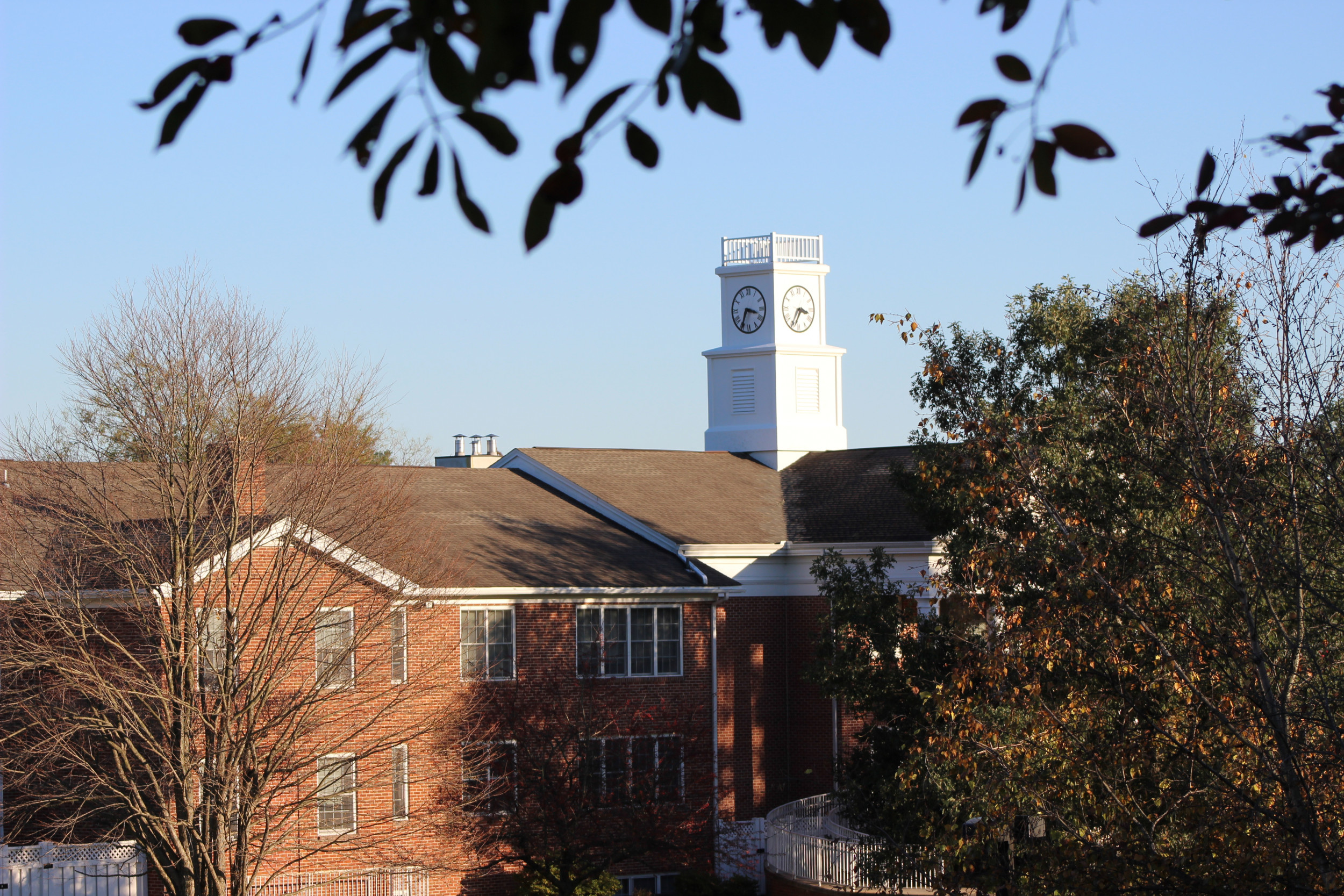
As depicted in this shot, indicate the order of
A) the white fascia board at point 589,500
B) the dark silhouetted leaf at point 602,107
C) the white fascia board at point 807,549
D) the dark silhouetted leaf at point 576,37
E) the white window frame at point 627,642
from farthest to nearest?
the white fascia board at point 807,549, the white fascia board at point 589,500, the white window frame at point 627,642, the dark silhouetted leaf at point 602,107, the dark silhouetted leaf at point 576,37

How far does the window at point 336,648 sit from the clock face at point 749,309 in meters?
18.9

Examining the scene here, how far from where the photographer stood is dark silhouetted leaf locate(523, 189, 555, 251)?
3090 mm

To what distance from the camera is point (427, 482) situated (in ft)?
107

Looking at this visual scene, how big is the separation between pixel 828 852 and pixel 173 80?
981 inches

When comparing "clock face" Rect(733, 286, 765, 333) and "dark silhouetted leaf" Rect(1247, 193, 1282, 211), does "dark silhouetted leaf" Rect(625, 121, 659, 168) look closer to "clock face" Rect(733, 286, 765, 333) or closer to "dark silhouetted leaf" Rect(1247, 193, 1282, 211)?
"dark silhouetted leaf" Rect(1247, 193, 1282, 211)

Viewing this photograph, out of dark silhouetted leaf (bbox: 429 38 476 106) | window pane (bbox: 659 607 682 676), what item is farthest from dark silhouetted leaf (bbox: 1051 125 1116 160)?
window pane (bbox: 659 607 682 676)

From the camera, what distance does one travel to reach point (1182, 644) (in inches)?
506

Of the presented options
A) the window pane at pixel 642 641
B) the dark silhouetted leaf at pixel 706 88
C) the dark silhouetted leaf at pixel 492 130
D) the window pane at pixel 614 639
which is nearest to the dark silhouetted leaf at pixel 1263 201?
the dark silhouetted leaf at pixel 706 88

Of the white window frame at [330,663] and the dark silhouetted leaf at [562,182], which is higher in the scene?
the dark silhouetted leaf at [562,182]

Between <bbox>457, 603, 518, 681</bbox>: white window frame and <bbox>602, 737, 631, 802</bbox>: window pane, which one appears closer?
<bbox>602, 737, 631, 802</bbox>: window pane

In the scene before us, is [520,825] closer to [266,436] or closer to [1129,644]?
[266,436]

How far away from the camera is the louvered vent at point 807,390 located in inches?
1563

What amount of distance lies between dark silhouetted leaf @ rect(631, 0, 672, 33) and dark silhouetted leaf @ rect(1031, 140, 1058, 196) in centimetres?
94

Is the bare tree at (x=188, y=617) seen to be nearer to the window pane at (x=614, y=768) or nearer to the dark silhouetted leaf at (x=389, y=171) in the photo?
the window pane at (x=614, y=768)
